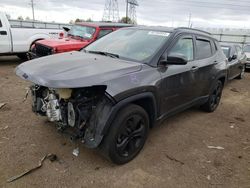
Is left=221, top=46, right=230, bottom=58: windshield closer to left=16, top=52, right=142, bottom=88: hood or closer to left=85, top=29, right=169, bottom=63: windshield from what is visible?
left=85, top=29, right=169, bottom=63: windshield

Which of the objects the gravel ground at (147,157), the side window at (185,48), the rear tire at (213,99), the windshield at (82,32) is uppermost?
the windshield at (82,32)

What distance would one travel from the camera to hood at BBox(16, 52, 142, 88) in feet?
8.42

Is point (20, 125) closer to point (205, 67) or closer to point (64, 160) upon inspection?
point (64, 160)

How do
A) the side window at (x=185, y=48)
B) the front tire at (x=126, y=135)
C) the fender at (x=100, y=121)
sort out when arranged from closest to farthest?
the fender at (x=100, y=121) → the front tire at (x=126, y=135) → the side window at (x=185, y=48)

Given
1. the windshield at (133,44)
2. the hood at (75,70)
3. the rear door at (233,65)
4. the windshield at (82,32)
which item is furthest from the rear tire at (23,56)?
the rear door at (233,65)

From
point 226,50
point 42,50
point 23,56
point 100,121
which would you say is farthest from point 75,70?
point 23,56

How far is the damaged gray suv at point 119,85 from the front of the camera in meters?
2.73

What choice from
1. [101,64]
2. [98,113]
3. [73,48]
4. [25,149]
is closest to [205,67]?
[101,64]

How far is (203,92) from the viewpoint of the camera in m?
4.68

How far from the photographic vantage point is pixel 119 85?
279 cm

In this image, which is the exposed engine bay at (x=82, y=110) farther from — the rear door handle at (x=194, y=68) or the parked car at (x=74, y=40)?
the parked car at (x=74, y=40)

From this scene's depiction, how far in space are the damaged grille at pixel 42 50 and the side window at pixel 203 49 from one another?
440cm

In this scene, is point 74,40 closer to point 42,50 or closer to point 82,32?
point 82,32

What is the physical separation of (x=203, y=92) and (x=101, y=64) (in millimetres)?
2477
